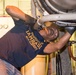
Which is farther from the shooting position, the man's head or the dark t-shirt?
the man's head

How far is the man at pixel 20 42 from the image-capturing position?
1.60 m

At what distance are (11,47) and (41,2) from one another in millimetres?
662

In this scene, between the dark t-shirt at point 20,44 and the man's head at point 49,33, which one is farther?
the man's head at point 49,33

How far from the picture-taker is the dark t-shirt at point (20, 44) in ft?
5.35

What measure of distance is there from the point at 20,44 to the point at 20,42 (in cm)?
2

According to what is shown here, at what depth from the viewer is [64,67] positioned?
2.39 meters

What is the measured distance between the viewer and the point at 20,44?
1675 mm

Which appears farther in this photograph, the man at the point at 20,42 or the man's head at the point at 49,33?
the man's head at the point at 49,33

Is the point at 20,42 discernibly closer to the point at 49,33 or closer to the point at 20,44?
the point at 20,44

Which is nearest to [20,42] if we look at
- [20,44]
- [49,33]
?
[20,44]

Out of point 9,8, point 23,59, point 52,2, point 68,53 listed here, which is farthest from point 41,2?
point 68,53

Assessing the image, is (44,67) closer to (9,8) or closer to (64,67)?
(64,67)

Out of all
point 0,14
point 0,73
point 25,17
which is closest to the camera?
point 0,73

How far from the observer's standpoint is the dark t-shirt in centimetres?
163
